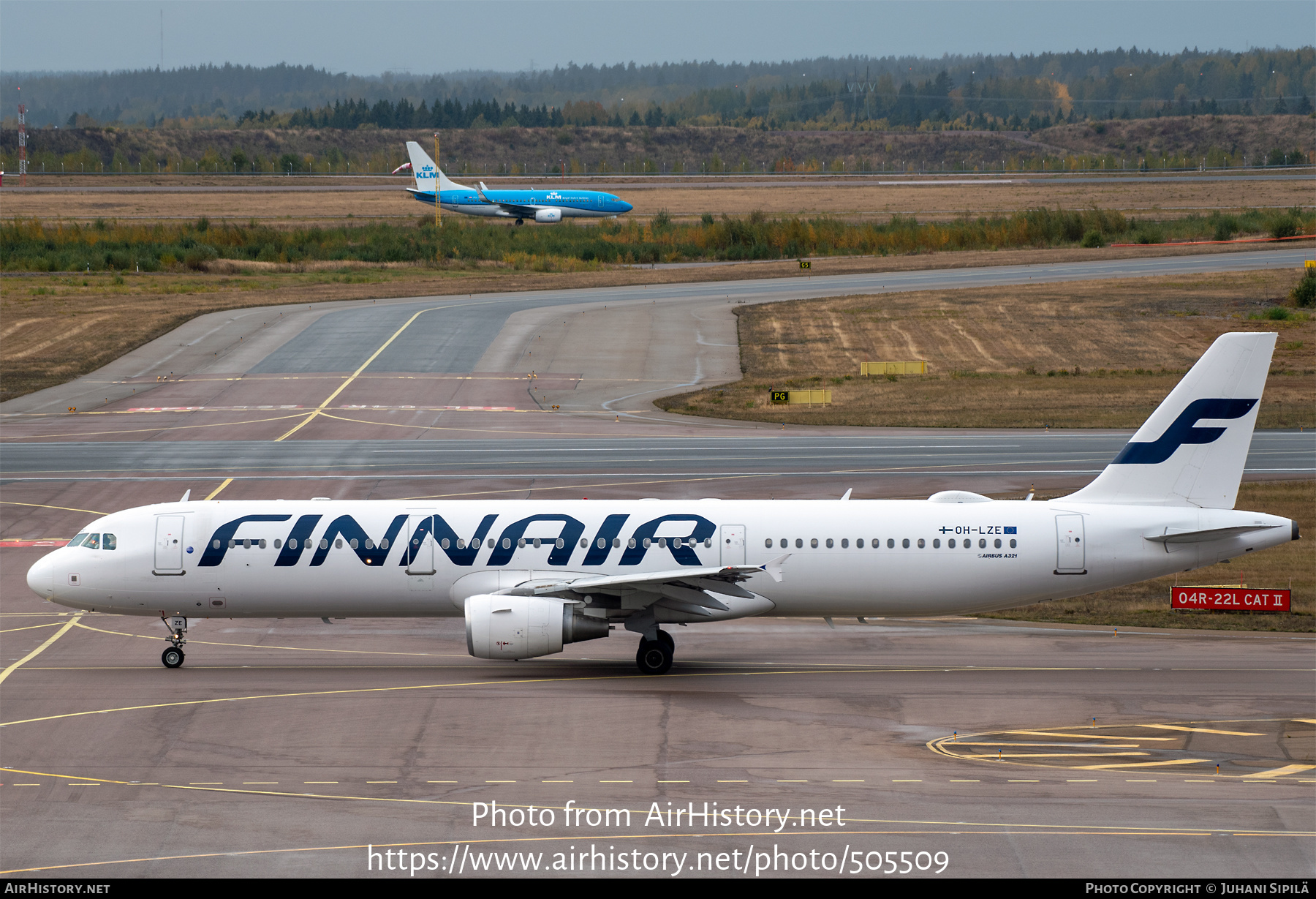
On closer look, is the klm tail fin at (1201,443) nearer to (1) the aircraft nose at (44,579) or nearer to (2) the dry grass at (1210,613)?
(2) the dry grass at (1210,613)

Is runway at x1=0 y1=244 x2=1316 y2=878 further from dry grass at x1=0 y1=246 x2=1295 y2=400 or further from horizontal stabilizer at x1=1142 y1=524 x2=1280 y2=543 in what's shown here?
dry grass at x1=0 y1=246 x2=1295 y2=400

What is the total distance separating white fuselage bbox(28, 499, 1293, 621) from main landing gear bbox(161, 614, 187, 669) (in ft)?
3.23

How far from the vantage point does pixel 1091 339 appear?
82250mm

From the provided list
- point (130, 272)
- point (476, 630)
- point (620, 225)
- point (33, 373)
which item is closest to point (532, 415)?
point (33, 373)

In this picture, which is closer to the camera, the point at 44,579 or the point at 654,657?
the point at 654,657

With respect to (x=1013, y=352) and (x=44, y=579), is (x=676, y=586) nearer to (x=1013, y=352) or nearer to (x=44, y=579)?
(x=44, y=579)

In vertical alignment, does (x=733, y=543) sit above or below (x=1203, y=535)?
below

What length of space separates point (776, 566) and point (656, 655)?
3.57m

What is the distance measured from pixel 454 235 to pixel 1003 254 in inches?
2054

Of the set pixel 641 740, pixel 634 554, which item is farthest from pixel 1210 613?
pixel 641 740

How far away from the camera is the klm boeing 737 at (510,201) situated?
145375mm

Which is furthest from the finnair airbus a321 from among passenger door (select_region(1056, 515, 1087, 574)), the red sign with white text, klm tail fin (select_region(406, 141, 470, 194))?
klm tail fin (select_region(406, 141, 470, 194))

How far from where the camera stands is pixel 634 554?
3161 centimetres

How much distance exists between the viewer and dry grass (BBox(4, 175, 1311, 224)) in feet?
515
